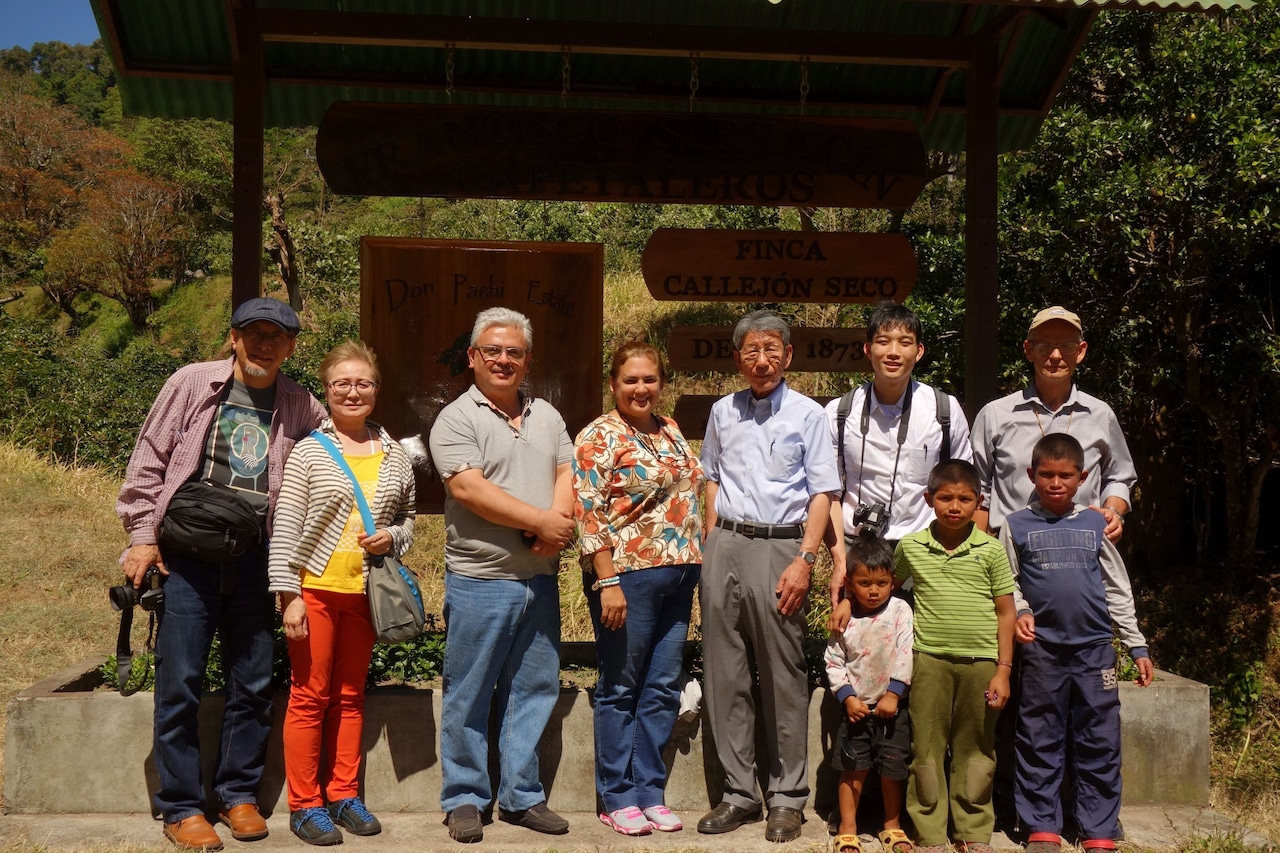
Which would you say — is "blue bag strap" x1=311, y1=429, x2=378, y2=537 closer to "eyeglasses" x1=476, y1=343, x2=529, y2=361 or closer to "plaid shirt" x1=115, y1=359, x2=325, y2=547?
"plaid shirt" x1=115, y1=359, x2=325, y2=547

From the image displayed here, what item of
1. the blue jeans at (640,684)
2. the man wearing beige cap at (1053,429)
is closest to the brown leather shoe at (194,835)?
the blue jeans at (640,684)

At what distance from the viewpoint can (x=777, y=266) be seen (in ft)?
19.5

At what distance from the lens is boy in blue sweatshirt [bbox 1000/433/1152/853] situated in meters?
4.27

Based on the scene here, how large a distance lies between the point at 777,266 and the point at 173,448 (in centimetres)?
326

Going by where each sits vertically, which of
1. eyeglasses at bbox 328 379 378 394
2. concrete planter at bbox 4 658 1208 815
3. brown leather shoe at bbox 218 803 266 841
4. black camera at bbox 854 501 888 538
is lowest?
brown leather shoe at bbox 218 803 266 841

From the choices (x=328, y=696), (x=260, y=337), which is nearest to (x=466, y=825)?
(x=328, y=696)

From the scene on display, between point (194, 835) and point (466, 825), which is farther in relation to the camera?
point (466, 825)

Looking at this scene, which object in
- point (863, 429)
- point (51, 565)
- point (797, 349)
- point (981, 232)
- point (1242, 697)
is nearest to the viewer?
point (863, 429)

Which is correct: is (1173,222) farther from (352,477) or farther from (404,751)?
(404,751)

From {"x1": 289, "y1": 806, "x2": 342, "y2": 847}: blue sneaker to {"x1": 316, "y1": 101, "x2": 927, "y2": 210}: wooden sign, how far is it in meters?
3.01

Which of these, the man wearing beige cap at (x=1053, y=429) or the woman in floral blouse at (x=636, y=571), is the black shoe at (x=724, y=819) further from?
the man wearing beige cap at (x=1053, y=429)

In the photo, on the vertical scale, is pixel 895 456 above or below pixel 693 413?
below

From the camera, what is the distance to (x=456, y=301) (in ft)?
19.3

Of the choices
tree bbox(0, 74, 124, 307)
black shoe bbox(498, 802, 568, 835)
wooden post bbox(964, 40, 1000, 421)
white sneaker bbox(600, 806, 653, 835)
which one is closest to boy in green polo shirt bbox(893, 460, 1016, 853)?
white sneaker bbox(600, 806, 653, 835)
